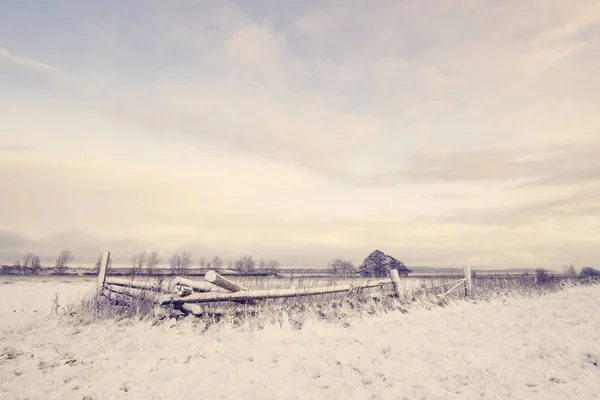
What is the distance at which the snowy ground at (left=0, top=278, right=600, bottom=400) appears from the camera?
4.99 meters

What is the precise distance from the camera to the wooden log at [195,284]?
8.32 m

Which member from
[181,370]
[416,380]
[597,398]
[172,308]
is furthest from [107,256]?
[597,398]

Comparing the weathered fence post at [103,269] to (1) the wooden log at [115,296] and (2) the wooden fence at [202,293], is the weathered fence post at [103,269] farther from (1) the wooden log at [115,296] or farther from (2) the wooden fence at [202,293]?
(2) the wooden fence at [202,293]

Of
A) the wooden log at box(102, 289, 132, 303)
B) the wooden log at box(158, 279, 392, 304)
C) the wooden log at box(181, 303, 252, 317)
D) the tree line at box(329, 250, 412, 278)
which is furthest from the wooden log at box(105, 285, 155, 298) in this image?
the tree line at box(329, 250, 412, 278)

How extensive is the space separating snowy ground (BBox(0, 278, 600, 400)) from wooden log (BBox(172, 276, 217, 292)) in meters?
1.07

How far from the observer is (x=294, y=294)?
9516mm

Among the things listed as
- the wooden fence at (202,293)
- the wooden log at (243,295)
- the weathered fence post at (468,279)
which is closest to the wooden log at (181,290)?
the wooden fence at (202,293)

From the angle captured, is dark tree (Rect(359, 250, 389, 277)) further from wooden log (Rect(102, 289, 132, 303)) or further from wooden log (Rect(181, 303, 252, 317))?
wooden log (Rect(181, 303, 252, 317))

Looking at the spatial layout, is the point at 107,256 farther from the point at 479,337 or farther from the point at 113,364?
the point at 479,337

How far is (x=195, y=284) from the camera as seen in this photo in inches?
341

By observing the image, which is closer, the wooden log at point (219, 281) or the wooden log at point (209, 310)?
the wooden log at point (209, 310)

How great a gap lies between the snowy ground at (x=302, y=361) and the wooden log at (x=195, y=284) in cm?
107

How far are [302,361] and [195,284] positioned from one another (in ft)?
12.4

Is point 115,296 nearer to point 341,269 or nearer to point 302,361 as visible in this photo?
point 302,361
